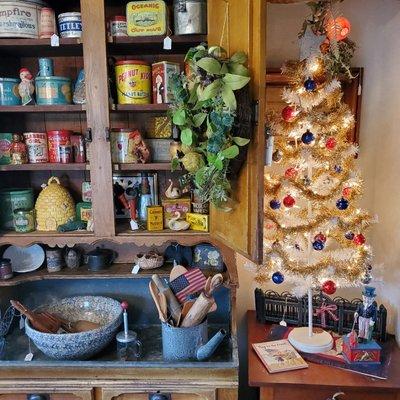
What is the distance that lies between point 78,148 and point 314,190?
96 centimetres

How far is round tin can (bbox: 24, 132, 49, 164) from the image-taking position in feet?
4.67

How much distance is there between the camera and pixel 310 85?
1.41 meters

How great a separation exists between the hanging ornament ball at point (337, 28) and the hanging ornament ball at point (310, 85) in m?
0.21

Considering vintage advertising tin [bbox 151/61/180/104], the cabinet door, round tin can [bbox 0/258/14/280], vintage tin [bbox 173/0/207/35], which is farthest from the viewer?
round tin can [bbox 0/258/14/280]

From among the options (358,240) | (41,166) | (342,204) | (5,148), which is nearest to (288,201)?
(342,204)

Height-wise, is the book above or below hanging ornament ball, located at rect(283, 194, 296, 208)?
below

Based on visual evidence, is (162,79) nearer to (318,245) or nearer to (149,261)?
(149,261)

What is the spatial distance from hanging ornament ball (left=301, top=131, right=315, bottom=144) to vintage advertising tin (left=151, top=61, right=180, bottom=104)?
53cm

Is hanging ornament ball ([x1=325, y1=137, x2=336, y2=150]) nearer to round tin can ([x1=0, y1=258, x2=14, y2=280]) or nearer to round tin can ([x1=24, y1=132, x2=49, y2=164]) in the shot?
round tin can ([x1=24, y1=132, x2=49, y2=164])

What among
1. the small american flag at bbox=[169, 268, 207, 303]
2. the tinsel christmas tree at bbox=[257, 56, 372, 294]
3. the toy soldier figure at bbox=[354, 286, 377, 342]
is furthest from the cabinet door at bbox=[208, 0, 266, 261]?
the toy soldier figure at bbox=[354, 286, 377, 342]

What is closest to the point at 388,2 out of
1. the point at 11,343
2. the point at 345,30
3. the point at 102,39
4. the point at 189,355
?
the point at 345,30

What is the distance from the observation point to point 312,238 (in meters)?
1.56

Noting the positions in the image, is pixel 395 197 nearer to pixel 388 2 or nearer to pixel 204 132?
pixel 388 2

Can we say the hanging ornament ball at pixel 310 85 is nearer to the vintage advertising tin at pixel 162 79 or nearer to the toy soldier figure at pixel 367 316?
the vintage advertising tin at pixel 162 79
